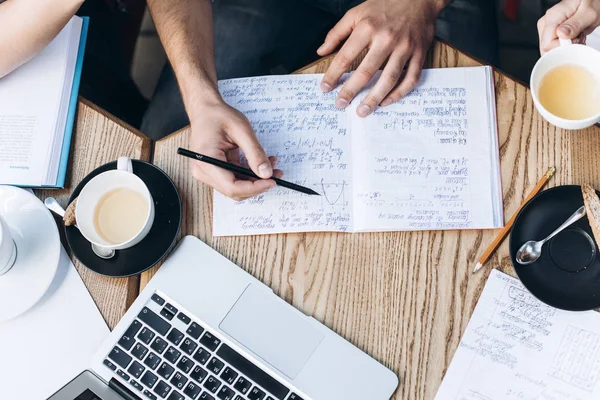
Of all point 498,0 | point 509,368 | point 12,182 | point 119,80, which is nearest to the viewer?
point 509,368

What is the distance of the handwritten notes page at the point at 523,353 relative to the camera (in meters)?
0.74

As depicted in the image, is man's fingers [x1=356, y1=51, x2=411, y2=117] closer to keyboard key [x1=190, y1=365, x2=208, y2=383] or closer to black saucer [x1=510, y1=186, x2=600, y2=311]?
black saucer [x1=510, y1=186, x2=600, y2=311]

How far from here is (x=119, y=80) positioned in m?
1.24

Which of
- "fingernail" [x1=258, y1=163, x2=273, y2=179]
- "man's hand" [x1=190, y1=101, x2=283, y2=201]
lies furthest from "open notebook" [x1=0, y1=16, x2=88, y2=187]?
"fingernail" [x1=258, y1=163, x2=273, y2=179]

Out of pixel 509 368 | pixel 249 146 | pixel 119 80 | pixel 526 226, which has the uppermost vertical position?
pixel 119 80

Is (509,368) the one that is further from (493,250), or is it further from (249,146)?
(249,146)

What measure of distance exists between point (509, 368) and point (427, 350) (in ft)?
0.35

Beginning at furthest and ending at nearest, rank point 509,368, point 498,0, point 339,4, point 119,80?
point 498,0 → point 119,80 → point 339,4 → point 509,368

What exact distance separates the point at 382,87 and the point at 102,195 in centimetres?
43

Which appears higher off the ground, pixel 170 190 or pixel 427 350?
pixel 170 190

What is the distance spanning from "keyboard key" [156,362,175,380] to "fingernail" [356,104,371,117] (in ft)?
1.48

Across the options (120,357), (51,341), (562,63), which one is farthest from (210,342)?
(562,63)

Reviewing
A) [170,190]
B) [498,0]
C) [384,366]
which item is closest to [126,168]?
[170,190]

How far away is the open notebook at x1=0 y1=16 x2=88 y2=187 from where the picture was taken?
86 centimetres
